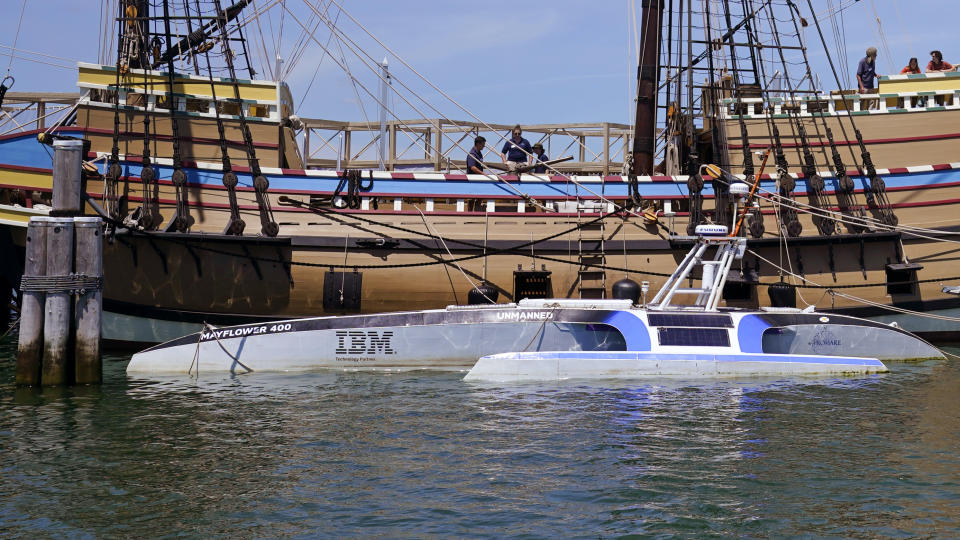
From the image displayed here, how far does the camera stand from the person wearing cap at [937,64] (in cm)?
2573

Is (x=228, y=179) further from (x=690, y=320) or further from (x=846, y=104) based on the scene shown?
(x=846, y=104)

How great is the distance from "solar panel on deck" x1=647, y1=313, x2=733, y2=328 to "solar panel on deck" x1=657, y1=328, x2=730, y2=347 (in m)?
0.13

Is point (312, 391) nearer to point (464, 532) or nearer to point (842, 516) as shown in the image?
point (464, 532)

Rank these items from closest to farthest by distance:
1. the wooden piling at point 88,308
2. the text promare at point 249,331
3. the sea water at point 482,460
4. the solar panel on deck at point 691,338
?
1. the sea water at point 482,460
2. the wooden piling at point 88,308
3. the solar panel on deck at point 691,338
4. the text promare at point 249,331

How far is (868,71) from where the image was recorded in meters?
26.4

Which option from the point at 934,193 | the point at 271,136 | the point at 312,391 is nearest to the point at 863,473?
the point at 312,391

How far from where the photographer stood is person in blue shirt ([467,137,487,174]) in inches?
963

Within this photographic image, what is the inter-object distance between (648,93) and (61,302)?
1735 centimetres

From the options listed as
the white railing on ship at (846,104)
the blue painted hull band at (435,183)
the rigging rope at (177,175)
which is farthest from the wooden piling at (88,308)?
the white railing on ship at (846,104)

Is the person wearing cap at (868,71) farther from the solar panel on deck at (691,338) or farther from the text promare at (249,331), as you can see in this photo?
the text promare at (249,331)

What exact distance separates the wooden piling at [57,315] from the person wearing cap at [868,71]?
22.4 m

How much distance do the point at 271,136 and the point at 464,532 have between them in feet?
57.4

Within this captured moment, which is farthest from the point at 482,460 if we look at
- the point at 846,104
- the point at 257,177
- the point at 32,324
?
the point at 846,104

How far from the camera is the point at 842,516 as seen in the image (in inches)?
361
